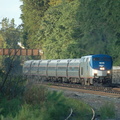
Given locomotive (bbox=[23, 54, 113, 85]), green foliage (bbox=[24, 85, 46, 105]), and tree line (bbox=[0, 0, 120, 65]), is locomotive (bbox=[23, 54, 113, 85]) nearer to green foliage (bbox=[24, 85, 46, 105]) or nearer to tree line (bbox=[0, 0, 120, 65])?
tree line (bbox=[0, 0, 120, 65])

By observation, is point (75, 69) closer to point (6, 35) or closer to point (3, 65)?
point (3, 65)

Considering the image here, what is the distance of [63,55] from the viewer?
64.4 metres

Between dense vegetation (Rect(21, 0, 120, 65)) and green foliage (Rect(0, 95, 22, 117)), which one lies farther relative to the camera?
dense vegetation (Rect(21, 0, 120, 65))

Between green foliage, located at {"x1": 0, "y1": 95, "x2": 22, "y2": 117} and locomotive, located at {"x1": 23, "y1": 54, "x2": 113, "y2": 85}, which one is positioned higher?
Result: locomotive, located at {"x1": 23, "y1": 54, "x2": 113, "y2": 85}

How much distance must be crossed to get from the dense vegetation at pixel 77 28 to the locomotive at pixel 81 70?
21.8 feet

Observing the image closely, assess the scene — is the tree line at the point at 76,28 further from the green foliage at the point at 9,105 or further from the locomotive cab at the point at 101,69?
the green foliage at the point at 9,105

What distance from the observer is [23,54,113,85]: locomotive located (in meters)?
36.2

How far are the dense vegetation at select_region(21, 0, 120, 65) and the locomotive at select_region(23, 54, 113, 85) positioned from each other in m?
6.63

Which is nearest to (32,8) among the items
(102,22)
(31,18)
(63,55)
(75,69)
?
(31,18)

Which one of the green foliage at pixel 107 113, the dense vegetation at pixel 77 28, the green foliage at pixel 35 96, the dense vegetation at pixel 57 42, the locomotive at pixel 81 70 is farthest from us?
the dense vegetation at pixel 77 28

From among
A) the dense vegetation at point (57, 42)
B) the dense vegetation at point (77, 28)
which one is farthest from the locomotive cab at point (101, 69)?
the dense vegetation at point (77, 28)

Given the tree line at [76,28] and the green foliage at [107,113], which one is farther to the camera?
the tree line at [76,28]

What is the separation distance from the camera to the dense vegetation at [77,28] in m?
51.8

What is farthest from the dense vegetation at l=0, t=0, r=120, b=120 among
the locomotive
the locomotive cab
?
the locomotive cab
